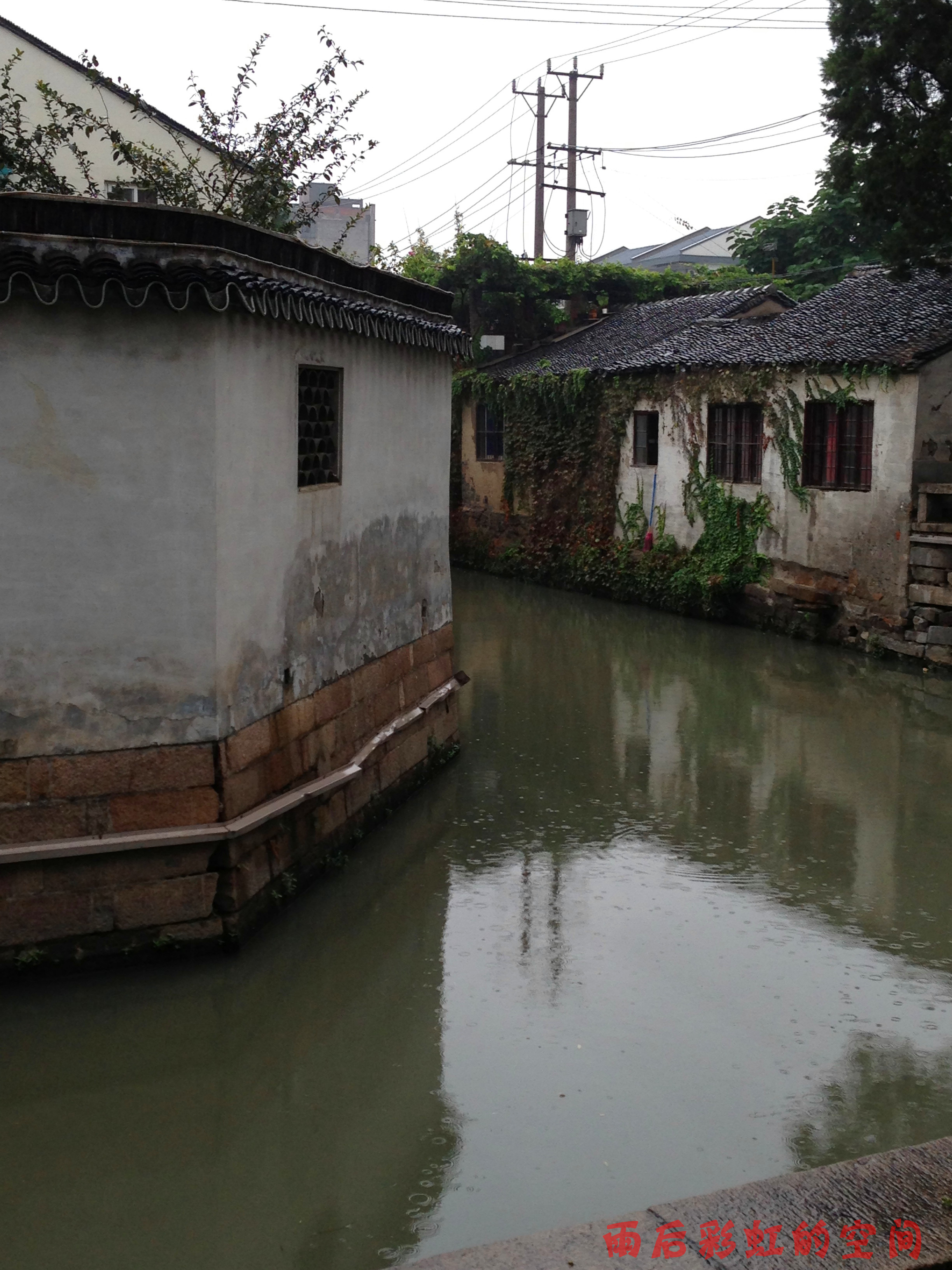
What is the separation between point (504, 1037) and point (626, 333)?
64.7ft

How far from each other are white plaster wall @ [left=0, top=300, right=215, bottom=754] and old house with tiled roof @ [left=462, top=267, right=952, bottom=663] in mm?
10838

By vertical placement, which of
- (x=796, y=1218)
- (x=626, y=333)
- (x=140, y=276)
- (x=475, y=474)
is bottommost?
(x=796, y=1218)

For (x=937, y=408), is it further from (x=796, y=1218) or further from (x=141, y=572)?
(x=796, y=1218)

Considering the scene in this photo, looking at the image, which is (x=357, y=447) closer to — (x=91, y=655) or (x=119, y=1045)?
(x=91, y=655)

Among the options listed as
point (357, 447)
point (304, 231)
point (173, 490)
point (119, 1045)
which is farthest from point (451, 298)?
point (304, 231)

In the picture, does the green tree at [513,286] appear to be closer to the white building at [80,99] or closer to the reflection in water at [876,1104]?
the white building at [80,99]

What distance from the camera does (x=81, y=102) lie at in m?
16.3

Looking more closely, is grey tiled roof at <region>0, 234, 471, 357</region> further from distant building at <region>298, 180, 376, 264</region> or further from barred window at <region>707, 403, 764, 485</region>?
distant building at <region>298, 180, 376, 264</region>

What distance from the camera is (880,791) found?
33.7 feet

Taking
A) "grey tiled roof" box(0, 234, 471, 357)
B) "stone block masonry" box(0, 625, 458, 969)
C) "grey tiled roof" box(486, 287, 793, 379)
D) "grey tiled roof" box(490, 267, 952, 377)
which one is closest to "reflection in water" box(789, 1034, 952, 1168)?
"stone block masonry" box(0, 625, 458, 969)

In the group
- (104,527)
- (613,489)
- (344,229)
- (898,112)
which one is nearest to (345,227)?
(344,229)

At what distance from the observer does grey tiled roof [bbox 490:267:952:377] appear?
52.5ft

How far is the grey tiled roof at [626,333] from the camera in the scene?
74.8 ft

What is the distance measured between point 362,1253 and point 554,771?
6.37m
